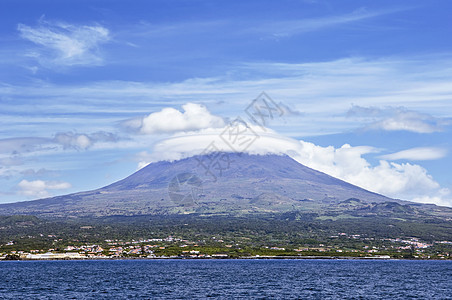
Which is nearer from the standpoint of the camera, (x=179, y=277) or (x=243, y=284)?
(x=243, y=284)

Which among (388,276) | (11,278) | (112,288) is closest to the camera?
(112,288)

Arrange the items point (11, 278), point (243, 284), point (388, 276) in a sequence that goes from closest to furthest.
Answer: point (243, 284), point (11, 278), point (388, 276)

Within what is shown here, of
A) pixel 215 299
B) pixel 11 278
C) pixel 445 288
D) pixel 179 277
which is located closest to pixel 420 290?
pixel 445 288

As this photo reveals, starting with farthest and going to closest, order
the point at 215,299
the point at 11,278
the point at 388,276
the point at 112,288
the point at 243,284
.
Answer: the point at 388,276, the point at 11,278, the point at 243,284, the point at 112,288, the point at 215,299

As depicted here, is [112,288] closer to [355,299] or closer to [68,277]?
[68,277]

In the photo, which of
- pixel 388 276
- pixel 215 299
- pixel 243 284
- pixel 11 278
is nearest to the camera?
pixel 215 299

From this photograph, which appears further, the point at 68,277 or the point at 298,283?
the point at 68,277

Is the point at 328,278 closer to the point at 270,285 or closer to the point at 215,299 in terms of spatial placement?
the point at 270,285

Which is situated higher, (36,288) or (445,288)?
(36,288)

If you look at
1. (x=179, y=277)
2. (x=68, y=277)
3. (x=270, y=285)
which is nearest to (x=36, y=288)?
(x=68, y=277)
